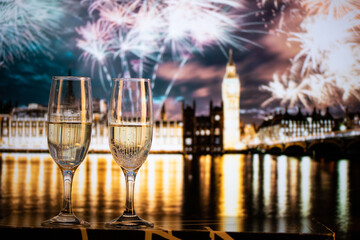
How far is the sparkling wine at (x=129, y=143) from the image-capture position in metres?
1.09

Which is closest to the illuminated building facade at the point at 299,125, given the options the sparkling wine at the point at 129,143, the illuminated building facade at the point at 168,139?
the illuminated building facade at the point at 168,139

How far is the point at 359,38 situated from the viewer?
4944 cm

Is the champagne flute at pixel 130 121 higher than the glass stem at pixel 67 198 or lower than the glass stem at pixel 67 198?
higher

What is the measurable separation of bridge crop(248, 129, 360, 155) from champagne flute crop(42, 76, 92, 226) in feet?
222

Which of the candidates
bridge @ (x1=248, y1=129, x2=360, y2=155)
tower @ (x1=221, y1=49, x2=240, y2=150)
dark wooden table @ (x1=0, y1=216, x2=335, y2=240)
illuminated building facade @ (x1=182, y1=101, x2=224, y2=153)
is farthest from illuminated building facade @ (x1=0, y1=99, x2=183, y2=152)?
dark wooden table @ (x1=0, y1=216, x2=335, y2=240)

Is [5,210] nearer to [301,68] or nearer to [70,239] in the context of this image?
[70,239]

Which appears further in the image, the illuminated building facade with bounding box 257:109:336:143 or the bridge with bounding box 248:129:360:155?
the illuminated building facade with bounding box 257:109:336:143

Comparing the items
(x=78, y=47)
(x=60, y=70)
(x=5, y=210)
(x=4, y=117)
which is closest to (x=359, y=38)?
(x=78, y=47)

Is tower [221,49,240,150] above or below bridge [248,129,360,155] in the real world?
above

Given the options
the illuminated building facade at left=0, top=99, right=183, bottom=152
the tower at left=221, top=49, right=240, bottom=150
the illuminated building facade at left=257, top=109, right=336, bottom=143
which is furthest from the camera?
the tower at left=221, top=49, right=240, bottom=150

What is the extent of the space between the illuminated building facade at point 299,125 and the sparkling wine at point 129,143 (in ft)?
299

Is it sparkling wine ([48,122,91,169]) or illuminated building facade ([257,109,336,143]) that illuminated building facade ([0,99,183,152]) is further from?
sparkling wine ([48,122,91,169])

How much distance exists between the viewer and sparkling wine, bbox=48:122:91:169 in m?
1.08

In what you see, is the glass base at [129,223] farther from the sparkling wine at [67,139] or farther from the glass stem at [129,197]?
the sparkling wine at [67,139]
